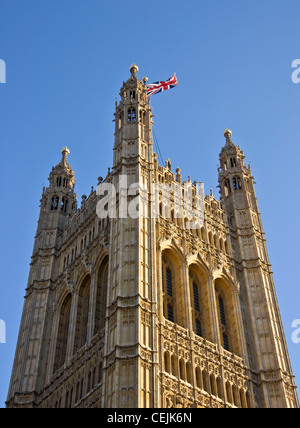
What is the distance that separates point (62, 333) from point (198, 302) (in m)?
8.09

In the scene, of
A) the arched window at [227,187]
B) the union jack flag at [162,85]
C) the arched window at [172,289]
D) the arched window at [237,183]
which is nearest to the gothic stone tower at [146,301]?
the arched window at [172,289]

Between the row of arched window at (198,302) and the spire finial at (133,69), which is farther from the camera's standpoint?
Answer: the spire finial at (133,69)

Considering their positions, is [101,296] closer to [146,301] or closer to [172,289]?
[172,289]

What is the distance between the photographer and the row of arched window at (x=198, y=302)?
42.4 meters

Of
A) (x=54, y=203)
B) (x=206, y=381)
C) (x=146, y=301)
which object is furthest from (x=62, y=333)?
(x=54, y=203)

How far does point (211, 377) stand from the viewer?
3981 centimetres

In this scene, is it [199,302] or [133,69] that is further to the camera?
[133,69]

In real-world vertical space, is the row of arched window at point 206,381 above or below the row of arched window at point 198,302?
below

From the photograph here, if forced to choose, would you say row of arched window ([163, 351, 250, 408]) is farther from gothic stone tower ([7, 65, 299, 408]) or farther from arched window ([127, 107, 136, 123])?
arched window ([127, 107, 136, 123])

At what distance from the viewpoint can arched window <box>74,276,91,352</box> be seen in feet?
142

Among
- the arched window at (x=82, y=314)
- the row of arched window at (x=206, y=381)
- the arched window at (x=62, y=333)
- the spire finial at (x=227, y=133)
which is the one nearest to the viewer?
the row of arched window at (x=206, y=381)

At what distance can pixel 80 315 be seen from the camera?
4500cm

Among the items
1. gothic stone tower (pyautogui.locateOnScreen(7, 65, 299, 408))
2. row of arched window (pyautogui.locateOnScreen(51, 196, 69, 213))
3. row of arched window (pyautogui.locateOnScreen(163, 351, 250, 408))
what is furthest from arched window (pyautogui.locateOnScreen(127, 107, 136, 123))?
row of arched window (pyautogui.locateOnScreen(163, 351, 250, 408))

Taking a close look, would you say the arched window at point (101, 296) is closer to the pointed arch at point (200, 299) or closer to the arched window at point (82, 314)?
the arched window at point (82, 314)
